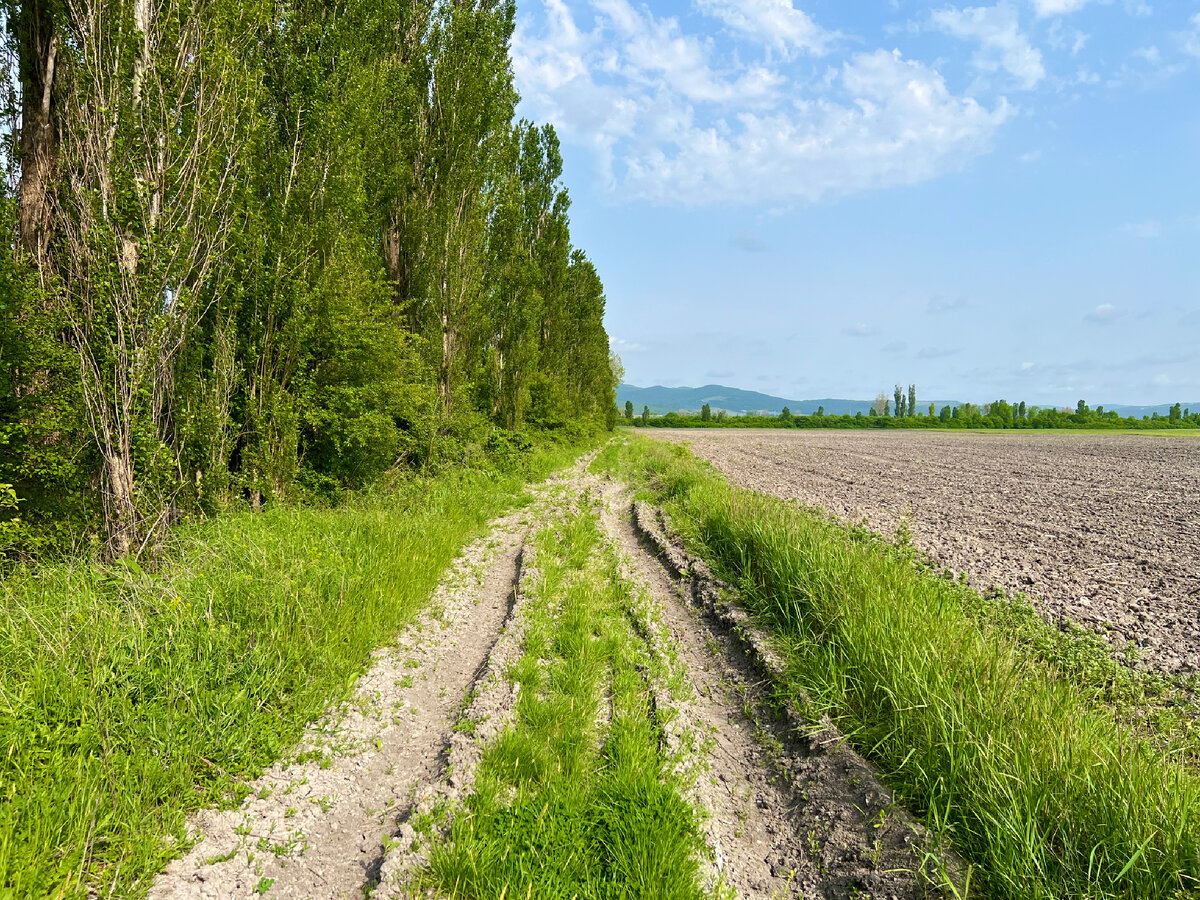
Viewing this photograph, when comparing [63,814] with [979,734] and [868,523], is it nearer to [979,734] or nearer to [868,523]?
[979,734]

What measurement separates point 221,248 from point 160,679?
17.6 ft

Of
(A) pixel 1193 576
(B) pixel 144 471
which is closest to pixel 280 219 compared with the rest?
A: (B) pixel 144 471

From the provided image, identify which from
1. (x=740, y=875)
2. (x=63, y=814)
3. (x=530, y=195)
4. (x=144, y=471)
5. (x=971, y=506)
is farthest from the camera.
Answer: (x=530, y=195)

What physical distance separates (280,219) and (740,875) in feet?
30.1

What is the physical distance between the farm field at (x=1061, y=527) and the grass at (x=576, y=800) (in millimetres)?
4553

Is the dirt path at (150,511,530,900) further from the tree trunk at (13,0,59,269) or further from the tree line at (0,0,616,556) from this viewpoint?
the tree trunk at (13,0,59,269)

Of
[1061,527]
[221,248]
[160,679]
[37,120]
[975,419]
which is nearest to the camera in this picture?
[160,679]

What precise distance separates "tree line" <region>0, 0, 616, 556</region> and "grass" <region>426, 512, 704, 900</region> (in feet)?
16.3

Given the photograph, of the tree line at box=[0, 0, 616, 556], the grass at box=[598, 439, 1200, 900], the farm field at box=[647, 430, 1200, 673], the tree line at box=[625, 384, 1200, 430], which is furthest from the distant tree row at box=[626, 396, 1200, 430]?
the grass at box=[598, 439, 1200, 900]

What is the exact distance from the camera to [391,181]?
438 inches

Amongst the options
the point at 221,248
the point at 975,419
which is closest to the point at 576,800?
the point at 221,248

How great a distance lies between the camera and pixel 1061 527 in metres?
9.47

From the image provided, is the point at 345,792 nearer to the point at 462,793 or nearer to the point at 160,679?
the point at 462,793

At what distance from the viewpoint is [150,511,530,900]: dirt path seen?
2305 mm
